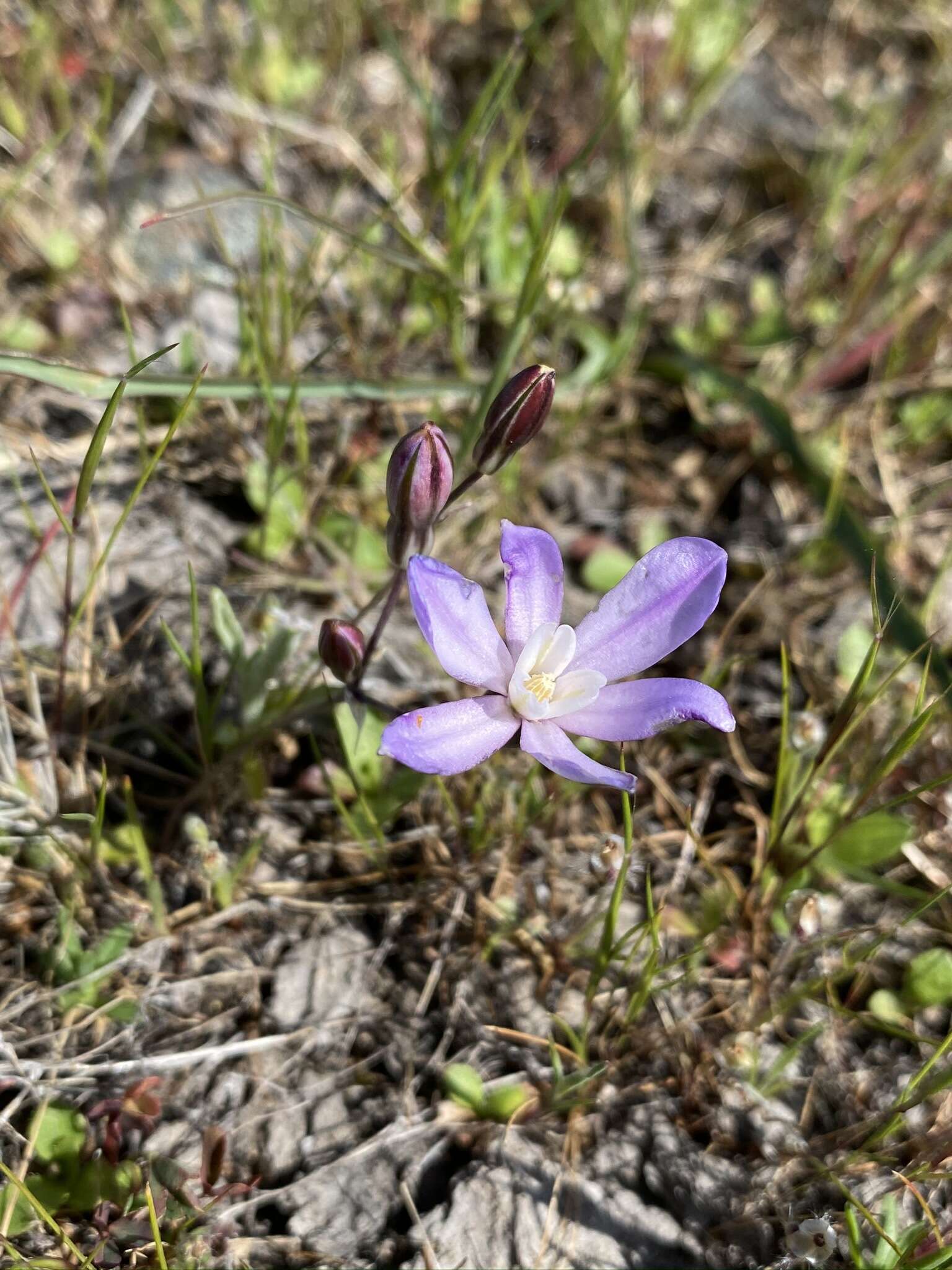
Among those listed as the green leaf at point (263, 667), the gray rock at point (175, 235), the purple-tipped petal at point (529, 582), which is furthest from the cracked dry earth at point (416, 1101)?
the gray rock at point (175, 235)

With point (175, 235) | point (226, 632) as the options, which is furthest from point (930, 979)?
point (175, 235)

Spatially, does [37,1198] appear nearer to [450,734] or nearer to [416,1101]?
[416,1101]

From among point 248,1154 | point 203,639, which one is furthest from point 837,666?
point 248,1154

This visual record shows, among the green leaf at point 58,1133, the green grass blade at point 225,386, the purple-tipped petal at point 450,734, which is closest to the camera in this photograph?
the purple-tipped petal at point 450,734

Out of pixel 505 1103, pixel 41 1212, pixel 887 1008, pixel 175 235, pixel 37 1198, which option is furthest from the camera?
pixel 175 235

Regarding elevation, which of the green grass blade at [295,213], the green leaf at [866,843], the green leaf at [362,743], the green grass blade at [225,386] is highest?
the green grass blade at [295,213]

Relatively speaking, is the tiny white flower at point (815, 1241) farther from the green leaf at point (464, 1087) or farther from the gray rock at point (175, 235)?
the gray rock at point (175, 235)

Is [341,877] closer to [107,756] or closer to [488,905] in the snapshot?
[488,905]
